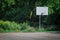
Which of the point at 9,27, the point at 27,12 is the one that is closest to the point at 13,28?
the point at 9,27

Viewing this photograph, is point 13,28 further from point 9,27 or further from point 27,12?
point 27,12

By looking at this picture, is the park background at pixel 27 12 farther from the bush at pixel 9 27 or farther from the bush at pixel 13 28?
the bush at pixel 9 27

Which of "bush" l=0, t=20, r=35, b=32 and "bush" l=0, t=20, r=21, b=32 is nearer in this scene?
"bush" l=0, t=20, r=35, b=32

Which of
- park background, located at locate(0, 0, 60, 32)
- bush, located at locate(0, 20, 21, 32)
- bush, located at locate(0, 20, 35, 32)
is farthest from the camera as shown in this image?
park background, located at locate(0, 0, 60, 32)

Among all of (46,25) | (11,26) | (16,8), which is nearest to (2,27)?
(11,26)

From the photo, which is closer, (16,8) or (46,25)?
(46,25)

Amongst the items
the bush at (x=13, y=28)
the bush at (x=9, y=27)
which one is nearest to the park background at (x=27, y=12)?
the bush at (x=13, y=28)

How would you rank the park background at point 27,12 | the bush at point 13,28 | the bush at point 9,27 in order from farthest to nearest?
the park background at point 27,12
the bush at point 9,27
the bush at point 13,28

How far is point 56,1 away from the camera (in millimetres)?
33375

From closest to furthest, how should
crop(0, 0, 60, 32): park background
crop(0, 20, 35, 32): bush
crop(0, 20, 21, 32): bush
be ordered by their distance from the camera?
crop(0, 20, 35, 32): bush → crop(0, 20, 21, 32): bush → crop(0, 0, 60, 32): park background

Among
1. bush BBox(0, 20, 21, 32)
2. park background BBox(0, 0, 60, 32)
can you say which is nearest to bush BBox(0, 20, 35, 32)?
bush BBox(0, 20, 21, 32)

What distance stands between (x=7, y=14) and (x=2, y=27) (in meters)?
8.71

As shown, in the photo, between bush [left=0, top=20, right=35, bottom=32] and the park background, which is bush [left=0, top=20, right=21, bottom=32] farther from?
the park background

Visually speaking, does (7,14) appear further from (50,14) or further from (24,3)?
(50,14)
